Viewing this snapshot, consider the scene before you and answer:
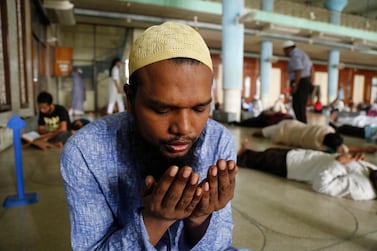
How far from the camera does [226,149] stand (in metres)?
0.99

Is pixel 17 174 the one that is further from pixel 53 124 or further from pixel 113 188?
pixel 53 124

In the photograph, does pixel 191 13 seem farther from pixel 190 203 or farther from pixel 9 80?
pixel 190 203

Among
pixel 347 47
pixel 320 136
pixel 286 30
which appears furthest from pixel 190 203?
pixel 347 47

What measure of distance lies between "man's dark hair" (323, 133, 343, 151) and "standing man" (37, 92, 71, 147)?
13.1 feet

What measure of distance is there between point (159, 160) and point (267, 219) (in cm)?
139

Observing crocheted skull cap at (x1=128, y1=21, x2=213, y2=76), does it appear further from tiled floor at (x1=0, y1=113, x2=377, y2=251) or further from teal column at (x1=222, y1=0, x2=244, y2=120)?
teal column at (x1=222, y1=0, x2=244, y2=120)

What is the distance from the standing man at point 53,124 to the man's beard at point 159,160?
4.08 m

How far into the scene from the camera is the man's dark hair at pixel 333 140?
3634mm

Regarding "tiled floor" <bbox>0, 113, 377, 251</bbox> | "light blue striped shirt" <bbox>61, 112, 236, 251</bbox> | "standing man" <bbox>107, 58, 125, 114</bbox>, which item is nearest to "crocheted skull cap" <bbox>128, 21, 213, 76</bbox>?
"light blue striped shirt" <bbox>61, 112, 236, 251</bbox>

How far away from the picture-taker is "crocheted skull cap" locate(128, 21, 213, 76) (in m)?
0.72

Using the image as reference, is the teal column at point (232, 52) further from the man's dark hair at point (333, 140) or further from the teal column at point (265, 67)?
the teal column at point (265, 67)

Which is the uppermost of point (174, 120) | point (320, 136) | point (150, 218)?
point (174, 120)

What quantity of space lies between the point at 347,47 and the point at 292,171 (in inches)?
578

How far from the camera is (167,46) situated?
28.4 inches
